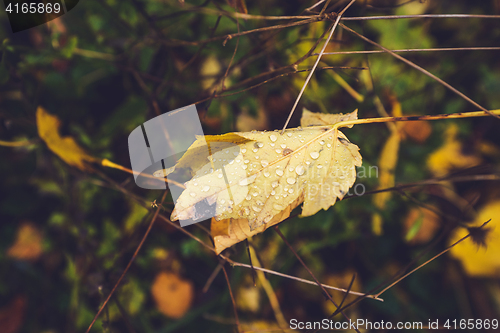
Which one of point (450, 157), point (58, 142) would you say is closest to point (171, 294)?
point (58, 142)

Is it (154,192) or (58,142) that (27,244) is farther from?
(154,192)

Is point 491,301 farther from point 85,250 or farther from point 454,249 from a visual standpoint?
point 85,250

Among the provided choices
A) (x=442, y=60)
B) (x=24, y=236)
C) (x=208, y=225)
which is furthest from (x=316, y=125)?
(x=24, y=236)

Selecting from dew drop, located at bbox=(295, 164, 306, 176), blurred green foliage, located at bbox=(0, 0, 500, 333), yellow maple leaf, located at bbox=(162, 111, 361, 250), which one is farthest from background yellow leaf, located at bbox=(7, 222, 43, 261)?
dew drop, located at bbox=(295, 164, 306, 176)

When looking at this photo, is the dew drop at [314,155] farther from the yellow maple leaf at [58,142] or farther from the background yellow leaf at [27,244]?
the background yellow leaf at [27,244]

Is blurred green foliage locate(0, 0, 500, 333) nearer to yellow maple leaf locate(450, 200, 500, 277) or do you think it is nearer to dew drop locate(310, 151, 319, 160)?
yellow maple leaf locate(450, 200, 500, 277)

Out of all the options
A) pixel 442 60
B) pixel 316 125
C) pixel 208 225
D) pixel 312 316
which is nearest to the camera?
pixel 316 125
